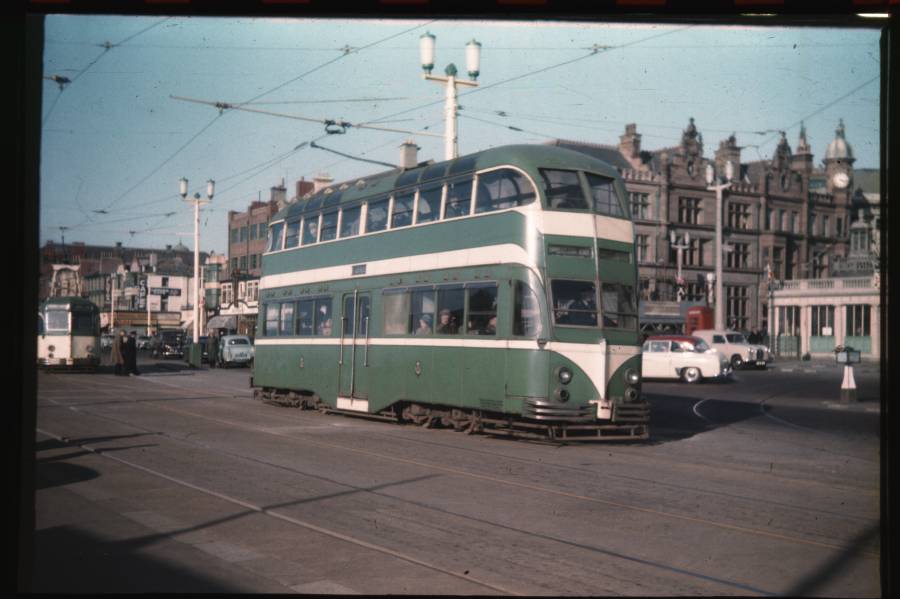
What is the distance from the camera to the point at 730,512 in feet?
31.2

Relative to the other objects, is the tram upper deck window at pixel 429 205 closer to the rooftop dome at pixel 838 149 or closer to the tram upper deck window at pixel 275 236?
the tram upper deck window at pixel 275 236

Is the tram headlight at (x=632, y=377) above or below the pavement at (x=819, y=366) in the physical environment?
above

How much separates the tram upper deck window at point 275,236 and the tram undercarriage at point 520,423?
16.9ft

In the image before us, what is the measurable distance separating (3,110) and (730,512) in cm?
753

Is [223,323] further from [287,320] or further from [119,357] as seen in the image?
[287,320]

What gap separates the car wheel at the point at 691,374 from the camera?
3441 cm

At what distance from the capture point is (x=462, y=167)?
16281mm

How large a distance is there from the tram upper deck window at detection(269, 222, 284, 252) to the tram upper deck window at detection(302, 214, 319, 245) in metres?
1.44

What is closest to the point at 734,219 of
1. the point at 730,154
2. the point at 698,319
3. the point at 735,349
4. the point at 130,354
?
the point at 730,154

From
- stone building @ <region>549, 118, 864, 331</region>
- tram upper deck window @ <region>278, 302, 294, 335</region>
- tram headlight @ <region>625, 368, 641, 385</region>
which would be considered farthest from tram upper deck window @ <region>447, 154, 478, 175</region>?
stone building @ <region>549, 118, 864, 331</region>

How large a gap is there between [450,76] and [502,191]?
30.5ft

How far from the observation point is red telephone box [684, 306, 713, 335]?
49750 mm

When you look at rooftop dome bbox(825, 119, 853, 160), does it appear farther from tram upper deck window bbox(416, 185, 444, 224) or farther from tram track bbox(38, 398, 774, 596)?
tram track bbox(38, 398, 774, 596)

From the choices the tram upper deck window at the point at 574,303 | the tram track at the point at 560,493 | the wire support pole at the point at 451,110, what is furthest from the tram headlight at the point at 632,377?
the wire support pole at the point at 451,110
